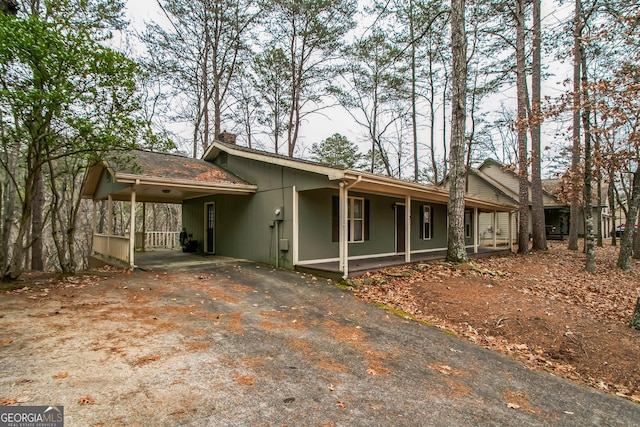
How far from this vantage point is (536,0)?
12492 millimetres

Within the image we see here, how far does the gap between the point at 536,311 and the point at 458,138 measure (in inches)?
186

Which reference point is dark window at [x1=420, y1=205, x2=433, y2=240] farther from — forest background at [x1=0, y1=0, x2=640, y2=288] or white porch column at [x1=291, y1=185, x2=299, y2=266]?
white porch column at [x1=291, y1=185, x2=299, y2=266]

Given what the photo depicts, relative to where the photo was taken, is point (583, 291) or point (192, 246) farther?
point (192, 246)

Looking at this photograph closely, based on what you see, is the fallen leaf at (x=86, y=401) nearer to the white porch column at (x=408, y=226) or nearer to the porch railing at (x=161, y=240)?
the white porch column at (x=408, y=226)

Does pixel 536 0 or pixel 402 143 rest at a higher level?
pixel 536 0

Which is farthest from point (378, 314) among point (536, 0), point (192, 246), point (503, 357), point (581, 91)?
point (536, 0)

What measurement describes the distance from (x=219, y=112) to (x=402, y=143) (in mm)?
12524

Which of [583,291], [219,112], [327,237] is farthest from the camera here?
[219,112]

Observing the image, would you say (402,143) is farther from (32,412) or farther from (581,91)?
(32,412)

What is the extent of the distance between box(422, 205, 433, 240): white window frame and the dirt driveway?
8133 millimetres

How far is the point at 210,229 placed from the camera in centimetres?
1172

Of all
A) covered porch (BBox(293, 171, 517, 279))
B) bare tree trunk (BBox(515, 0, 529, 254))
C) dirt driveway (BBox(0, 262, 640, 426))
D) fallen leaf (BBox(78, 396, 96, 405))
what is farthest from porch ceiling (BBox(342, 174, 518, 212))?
fallen leaf (BBox(78, 396, 96, 405))

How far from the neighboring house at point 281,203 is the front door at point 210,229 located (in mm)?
35

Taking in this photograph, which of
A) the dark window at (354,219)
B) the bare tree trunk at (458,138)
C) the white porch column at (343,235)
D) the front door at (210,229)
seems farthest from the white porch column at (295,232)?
the front door at (210,229)
